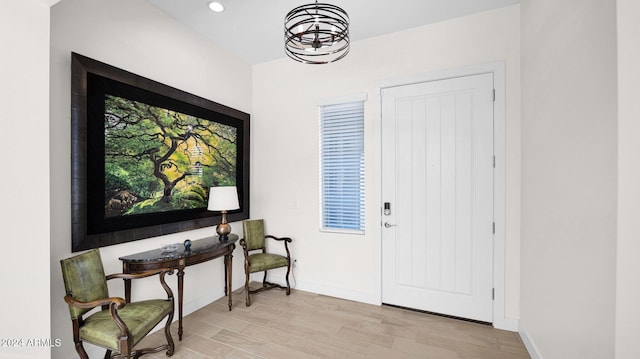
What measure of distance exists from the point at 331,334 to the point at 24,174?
100 inches

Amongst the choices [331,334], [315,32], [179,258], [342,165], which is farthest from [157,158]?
[331,334]

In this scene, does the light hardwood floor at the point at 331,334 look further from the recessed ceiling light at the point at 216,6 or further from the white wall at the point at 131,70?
the recessed ceiling light at the point at 216,6

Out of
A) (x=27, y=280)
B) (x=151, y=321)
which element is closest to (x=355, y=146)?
(x=151, y=321)

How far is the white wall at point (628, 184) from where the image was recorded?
104cm

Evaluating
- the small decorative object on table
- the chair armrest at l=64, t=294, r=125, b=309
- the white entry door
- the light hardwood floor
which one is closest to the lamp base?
the small decorative object on table

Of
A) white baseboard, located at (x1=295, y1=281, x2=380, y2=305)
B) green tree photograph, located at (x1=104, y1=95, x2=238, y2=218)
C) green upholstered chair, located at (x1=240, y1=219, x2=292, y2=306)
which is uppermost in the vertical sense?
green tree photograph, located at (x1=104, y1=95, x2=238, y2=218)

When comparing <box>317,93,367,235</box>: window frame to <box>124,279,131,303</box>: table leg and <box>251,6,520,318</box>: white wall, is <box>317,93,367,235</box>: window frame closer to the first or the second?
<box>251,6,520,318</box>: white wall

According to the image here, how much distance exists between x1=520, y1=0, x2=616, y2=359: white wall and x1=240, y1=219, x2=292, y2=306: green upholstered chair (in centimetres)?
258

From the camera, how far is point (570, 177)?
1587 millimetres

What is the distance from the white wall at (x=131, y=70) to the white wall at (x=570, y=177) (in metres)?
3.10

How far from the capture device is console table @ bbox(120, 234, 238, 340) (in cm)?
220

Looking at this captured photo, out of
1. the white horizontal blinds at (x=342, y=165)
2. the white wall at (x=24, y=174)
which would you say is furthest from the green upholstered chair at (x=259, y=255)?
the white wall at (x=24, y=174)

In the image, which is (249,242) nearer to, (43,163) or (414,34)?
(43,163)

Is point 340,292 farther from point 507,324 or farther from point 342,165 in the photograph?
Result: point 507,324
